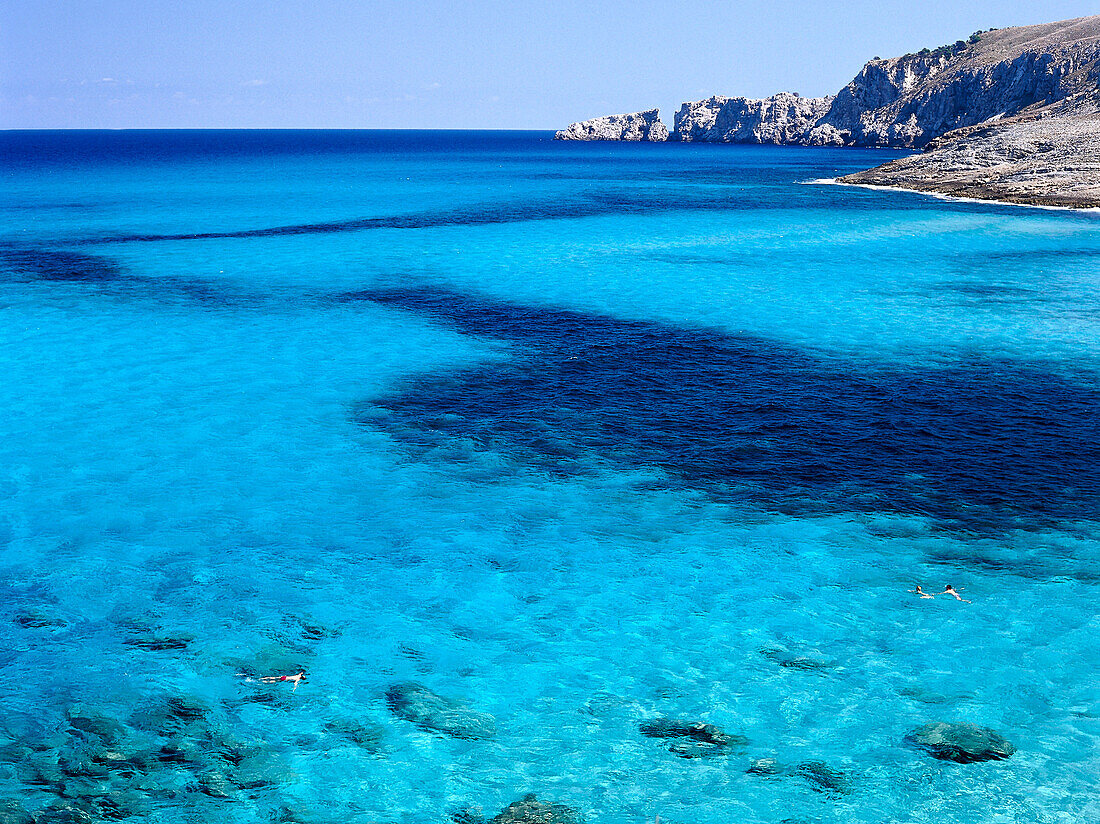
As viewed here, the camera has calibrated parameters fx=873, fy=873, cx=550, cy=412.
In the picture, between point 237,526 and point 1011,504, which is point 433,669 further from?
point 1011,504

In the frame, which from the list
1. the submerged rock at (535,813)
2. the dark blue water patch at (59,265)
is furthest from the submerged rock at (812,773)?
the dark blue water patch at (59,265)

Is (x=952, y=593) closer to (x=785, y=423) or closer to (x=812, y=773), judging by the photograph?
(x=812, y=773)

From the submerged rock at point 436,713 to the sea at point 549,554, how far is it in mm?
102

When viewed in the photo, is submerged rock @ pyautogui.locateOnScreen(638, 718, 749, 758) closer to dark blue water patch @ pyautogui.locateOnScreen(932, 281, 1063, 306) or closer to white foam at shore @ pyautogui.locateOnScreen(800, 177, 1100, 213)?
dark blue water patch @ pyautogui.locateOnScreen(932, 281, 1063, 306)

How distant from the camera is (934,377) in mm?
40344

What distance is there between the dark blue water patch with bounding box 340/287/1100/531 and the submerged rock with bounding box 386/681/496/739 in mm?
12462

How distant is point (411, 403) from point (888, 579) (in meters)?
21.5

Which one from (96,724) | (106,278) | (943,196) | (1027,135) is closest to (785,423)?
(96,724)

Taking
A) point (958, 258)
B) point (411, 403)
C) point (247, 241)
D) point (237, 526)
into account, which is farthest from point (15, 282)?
point (958, 258)

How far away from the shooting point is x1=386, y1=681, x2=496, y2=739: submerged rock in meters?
19.2

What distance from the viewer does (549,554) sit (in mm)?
26375

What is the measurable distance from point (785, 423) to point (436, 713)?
20.5 meters

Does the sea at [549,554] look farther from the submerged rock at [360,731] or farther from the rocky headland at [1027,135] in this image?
the rocky headland at [1027,135]

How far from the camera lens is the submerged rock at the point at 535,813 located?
16.8m
